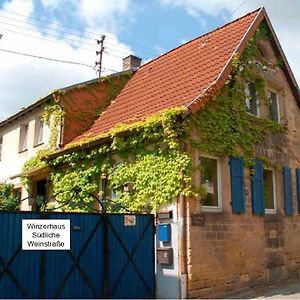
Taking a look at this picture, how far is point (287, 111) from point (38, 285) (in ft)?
34.0

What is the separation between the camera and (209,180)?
459 inches

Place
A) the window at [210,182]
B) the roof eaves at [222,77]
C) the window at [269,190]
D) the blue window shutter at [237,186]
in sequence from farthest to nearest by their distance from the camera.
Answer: the window at [269,190]
the blue window shutter at [237,186]
the window at [210,182]
the roof eaves at [222,77]

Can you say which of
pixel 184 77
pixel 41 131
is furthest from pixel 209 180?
pixel 41 131

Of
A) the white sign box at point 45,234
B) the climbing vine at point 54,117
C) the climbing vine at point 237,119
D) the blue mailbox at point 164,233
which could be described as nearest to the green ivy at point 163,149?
the climbing vine at point 237,119

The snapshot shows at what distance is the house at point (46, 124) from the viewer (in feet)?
51.9

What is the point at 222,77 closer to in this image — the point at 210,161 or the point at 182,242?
the point at 210,161

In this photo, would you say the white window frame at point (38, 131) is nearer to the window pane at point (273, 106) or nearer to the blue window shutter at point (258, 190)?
the blue window shutter at point (258, 190)

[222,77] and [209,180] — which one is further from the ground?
[222,77]

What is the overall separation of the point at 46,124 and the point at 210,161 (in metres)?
7.33

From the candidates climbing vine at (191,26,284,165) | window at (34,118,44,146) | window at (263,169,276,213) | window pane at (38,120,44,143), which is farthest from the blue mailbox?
window pane at (38,120,44,143)

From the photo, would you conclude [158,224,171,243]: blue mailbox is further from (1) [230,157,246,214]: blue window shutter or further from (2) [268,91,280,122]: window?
(2) [268,91,280,122]: window

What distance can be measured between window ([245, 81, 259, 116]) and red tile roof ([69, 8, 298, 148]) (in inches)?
51.5

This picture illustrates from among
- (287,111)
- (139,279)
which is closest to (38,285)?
(139,279)

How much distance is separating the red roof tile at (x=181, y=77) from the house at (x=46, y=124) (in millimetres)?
615
